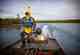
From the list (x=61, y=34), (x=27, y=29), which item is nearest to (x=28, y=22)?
(x=27, y=29)

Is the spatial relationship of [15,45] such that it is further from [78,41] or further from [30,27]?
[78,41]

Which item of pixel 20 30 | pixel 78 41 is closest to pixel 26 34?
pixel 20 30

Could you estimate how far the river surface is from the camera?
1.46 meters

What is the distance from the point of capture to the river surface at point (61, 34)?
1.46 m

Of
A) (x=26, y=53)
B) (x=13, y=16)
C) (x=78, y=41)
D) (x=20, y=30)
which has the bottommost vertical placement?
(x=26, y=53)

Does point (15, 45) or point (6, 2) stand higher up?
point (6, 2)

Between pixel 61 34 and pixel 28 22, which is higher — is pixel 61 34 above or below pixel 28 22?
below

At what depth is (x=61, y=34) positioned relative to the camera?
4.82 ft

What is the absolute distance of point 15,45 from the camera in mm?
1485

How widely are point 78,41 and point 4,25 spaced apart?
693 mm

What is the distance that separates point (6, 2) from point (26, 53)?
0.51 m

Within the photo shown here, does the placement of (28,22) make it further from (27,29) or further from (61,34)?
(61,34)

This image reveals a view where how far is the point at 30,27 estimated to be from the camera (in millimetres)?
1485

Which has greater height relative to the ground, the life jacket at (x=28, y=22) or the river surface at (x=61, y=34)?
the life jacket at (x=28, y=22)
